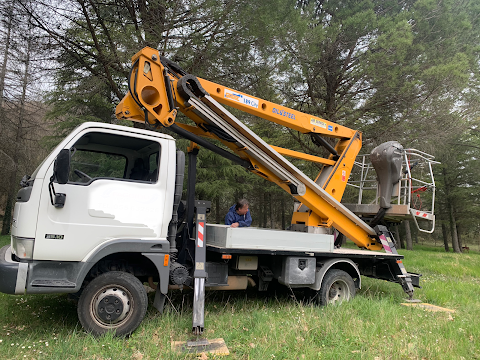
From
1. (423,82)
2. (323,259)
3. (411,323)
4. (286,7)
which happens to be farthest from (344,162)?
(423,82)

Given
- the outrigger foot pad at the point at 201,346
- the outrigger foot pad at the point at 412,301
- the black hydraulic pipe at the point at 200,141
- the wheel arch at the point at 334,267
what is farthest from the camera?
the outrigger foot pad at the point at 412,301

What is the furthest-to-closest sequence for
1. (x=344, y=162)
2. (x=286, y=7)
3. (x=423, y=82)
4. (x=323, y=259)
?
(x=423, y=82)
(x=286, y=7)
(x=344, y=162)
(x=323, y=259)

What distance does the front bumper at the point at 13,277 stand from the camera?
11.5 ft

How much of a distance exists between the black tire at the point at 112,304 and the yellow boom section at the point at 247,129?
2.12m

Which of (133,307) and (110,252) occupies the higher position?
(110,252)

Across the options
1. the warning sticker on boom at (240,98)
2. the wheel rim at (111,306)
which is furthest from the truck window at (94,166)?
the warning sticker on boom at (240,98)

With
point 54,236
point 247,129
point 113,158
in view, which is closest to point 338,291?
point 247,129

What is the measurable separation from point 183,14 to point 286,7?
2.71m

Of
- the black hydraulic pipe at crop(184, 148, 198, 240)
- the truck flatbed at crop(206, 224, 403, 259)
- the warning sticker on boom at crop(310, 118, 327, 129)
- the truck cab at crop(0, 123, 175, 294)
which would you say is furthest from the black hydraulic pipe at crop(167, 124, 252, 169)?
the warning sticker on boom at crop(310, 118, 327, 129)

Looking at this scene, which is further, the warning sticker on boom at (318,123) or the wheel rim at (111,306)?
the warning sticker on boom at (318,123)

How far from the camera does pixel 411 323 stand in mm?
4656

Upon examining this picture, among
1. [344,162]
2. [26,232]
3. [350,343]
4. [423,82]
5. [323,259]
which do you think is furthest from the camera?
[423,82]

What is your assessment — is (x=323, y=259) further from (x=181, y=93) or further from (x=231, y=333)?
(x=181, y=93)

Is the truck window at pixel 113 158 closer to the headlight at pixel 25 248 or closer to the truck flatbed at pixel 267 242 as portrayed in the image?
the headlight at pixel 25 248
